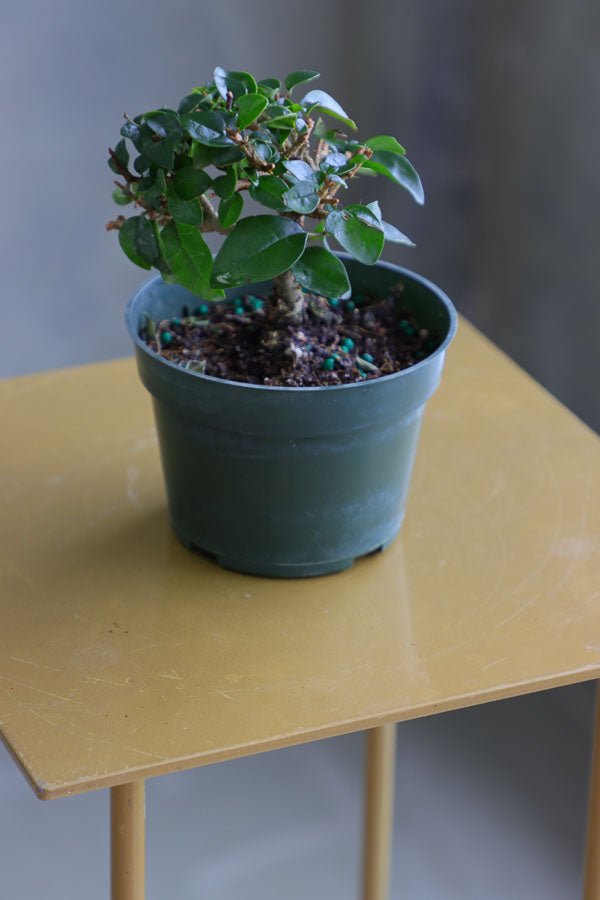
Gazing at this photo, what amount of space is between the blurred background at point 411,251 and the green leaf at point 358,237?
2.46ft

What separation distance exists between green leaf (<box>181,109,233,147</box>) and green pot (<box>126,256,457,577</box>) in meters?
0.15

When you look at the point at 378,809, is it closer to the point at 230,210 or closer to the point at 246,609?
the point at 246,609

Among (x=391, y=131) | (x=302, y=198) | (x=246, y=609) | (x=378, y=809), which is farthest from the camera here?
(x=391, y=131)

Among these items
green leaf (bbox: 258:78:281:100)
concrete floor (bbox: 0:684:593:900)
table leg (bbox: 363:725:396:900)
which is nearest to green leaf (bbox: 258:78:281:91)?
green leaf (bbox: 258:78:281:100)

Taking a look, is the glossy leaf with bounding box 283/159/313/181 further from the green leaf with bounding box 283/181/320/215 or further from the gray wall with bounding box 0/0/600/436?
the gray wall with bounding box 0/0/600/436

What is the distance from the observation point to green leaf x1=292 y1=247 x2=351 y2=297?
75 centimetres

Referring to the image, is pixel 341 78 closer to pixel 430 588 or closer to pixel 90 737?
pixel 430 588

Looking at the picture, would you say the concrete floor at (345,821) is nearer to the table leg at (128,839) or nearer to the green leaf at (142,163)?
the table leg at (128,839)

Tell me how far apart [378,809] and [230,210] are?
0.73 meters

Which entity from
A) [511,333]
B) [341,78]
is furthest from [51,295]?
[511,333]

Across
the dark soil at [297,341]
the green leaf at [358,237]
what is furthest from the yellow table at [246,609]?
the green leaf at [358,237]

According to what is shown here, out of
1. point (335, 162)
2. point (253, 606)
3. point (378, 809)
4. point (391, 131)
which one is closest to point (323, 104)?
point (335, 162)

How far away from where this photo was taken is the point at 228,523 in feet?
2.73

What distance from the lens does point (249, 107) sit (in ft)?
2.35
